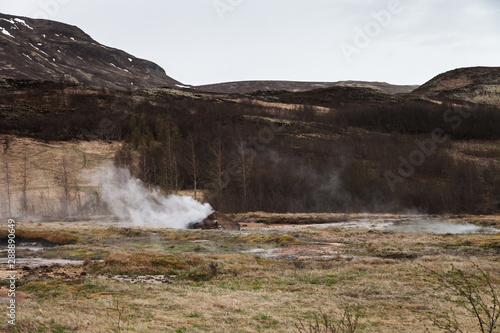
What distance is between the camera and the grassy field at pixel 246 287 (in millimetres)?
11680

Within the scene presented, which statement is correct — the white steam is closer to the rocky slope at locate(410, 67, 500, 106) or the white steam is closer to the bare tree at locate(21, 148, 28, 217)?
the bare tree at locate(21, 148, 28, 217)

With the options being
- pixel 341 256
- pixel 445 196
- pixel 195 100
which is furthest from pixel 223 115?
pixel 341 256

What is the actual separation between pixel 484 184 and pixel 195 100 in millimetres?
89637

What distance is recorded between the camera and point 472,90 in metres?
181

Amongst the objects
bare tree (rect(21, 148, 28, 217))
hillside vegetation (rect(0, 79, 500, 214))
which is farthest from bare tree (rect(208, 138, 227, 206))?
bare tree (rect(21, 148, 28, 217))

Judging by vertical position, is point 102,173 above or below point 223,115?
below

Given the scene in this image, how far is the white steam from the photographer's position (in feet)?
164

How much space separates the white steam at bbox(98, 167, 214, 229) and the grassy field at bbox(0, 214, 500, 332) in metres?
18.1

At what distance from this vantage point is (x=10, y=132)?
305 ft

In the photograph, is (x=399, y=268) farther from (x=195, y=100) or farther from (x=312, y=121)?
(x=195, y=100)

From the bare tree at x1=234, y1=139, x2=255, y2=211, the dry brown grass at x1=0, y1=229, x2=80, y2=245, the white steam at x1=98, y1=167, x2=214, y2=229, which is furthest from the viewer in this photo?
the bare tree at x1=234, y1=139, x2=255, y2=211

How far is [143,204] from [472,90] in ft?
546

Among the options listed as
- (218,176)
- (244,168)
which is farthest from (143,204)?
(244,168)

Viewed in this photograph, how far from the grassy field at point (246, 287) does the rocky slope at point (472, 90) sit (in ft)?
527
